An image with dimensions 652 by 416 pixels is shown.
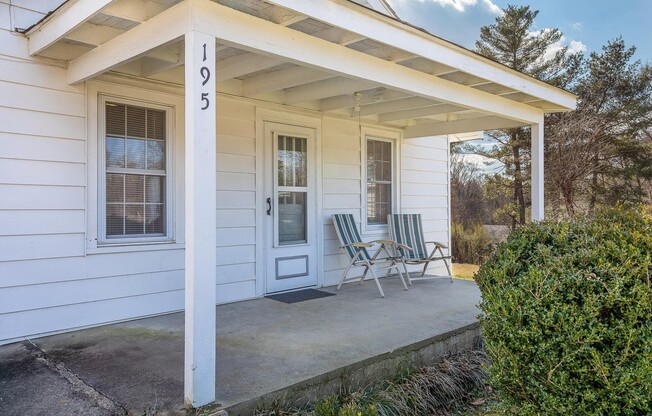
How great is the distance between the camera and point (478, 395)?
3.58 m

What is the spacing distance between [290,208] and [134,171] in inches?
74.9

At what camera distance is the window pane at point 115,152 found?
13.8ft

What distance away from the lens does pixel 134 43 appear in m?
3.14

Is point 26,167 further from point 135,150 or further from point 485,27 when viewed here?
point 485,27

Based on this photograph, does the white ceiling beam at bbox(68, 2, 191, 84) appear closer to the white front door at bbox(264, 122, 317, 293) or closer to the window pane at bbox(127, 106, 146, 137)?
the window pane at bbox(127, 106, 146, 137)

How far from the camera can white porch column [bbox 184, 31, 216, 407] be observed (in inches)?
99.3

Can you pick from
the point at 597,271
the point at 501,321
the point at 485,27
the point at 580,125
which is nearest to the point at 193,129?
the point at 501,321

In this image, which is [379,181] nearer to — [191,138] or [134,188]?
[134,188]

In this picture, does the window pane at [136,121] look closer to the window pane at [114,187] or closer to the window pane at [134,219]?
the window pane at [114,187]

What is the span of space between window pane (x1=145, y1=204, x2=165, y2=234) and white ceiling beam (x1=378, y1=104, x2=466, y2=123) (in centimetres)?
332

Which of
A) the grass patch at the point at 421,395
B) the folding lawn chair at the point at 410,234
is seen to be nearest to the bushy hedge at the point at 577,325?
the grass patch at the point at 421,395

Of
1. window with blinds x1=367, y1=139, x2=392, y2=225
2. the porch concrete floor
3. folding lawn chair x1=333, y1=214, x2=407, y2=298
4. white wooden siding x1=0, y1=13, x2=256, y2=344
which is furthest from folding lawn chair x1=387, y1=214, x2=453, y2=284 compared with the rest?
white wooden siding x1=0, y1=13, x2=256, y2=344

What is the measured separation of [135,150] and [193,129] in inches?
82.9

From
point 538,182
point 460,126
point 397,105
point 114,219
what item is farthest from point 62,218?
point 538,182
